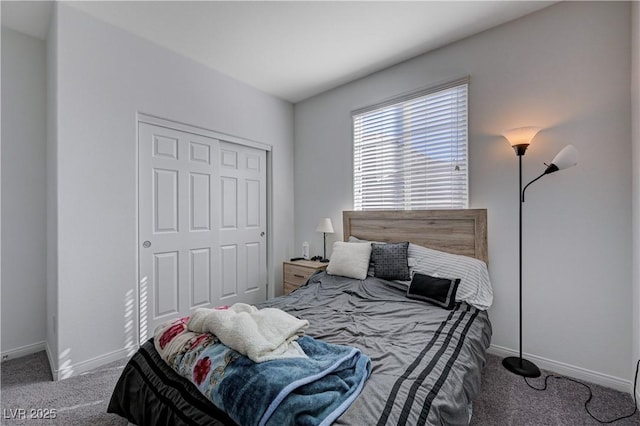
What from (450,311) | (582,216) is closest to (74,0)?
(450,311)

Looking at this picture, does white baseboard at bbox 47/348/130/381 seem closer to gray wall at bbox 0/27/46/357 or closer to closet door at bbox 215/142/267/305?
gray wall at bbox 0/27/46/357

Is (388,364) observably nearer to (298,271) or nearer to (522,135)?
(522,135)

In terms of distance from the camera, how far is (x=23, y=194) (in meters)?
2.50

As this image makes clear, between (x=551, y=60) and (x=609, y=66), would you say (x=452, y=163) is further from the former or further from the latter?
(x=609, y=66)

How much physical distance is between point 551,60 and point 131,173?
354 centimetres

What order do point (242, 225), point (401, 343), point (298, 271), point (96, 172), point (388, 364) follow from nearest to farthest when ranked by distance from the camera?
point (388, 364)
point (401, 343)
point (96, 172)
point (298, 271)
point (242, 225)

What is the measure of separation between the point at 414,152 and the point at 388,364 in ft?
7.18

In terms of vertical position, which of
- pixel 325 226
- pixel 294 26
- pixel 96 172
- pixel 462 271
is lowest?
pixel 462 271

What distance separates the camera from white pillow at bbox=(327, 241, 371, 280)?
264 cm

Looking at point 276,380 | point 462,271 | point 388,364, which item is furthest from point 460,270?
point 276,380

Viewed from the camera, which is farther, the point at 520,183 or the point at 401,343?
the point at 520,183

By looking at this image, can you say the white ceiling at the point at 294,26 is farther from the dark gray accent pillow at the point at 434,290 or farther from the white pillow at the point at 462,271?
the dark gray accent pillow at the point at 434,290

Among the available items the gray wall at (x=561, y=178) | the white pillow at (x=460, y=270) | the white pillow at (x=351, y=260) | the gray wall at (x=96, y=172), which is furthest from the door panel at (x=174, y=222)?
the gray wall at (x=561, y=178)

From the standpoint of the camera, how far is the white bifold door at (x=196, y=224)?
2.70 meters
